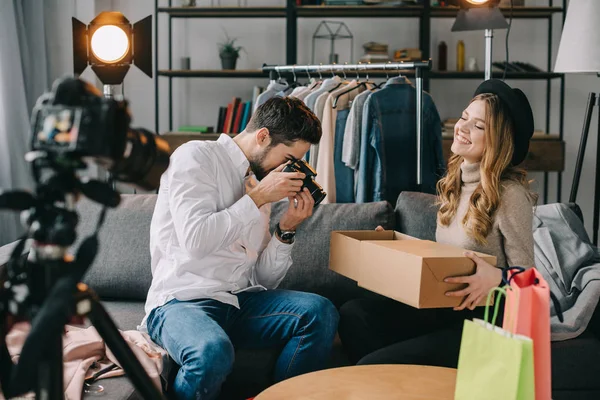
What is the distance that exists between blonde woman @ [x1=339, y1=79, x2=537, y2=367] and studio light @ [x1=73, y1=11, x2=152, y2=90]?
3.90 ft

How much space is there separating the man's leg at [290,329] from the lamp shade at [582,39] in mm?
1624

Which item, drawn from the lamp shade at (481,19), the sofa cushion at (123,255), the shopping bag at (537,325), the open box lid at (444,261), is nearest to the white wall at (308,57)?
the lamp shade at (481,19)

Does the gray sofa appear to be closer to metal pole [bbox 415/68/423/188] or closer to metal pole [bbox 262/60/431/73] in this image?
metal pole [bbox 415/68/423/188]

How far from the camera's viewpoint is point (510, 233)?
6.32ft

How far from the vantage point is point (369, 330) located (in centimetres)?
208

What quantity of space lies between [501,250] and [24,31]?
2.83 m

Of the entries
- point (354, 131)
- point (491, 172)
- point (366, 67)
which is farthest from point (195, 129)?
point (491, 172)

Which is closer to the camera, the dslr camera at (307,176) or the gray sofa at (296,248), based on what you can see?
the dslr camera at (307,176)

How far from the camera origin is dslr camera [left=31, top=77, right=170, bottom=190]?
2.76 feet

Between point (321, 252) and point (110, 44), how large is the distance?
1073 millimetres

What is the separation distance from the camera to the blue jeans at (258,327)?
1771mm

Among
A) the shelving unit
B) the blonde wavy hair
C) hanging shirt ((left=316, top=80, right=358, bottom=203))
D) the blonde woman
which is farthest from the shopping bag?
the shelving unit

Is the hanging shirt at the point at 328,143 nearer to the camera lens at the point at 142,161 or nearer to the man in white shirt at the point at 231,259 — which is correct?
the man in white shirt at the point at 231,259

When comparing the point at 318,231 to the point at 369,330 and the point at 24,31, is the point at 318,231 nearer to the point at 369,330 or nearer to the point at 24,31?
the point at 369,330
